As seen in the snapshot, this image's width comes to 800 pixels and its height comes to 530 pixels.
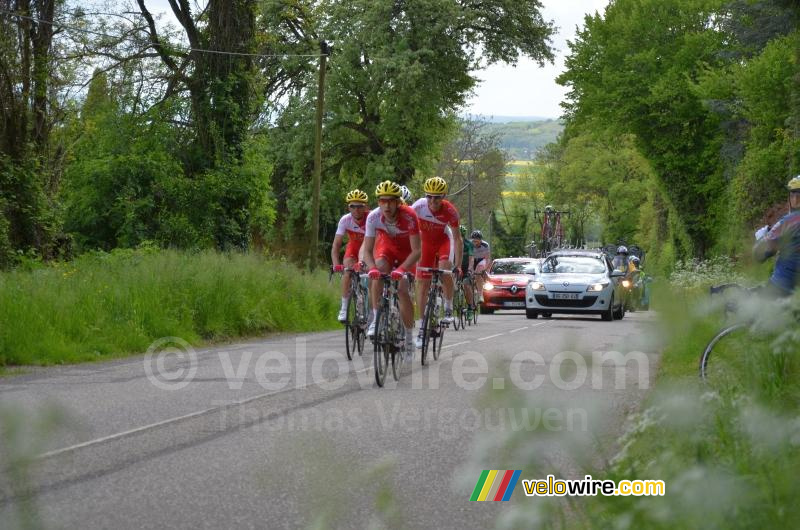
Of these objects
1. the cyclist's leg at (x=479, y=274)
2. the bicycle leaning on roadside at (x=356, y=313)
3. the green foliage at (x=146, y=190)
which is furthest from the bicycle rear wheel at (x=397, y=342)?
the green foliage at (x=146, y=190)

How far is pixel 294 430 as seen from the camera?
778 cm

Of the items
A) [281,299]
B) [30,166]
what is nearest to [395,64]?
[30,166]

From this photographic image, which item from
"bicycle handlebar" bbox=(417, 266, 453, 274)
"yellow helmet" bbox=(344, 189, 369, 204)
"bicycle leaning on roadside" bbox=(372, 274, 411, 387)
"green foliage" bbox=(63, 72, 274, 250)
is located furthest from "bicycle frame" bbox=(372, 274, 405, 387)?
"green foliage" bbox=(63, 72, 274, 250)

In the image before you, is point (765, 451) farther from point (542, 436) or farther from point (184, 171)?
point (184, 171)

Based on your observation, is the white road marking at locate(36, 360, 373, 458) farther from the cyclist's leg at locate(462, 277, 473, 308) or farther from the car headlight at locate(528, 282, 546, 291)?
the car headlight at locate(528, 282, 546, 291)

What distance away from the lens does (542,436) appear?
2.33 m

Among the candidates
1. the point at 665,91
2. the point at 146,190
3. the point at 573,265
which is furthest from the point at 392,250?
the point at 665,91

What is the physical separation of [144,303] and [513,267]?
19943 mm

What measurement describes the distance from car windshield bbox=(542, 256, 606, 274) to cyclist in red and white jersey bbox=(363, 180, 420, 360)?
16310mm

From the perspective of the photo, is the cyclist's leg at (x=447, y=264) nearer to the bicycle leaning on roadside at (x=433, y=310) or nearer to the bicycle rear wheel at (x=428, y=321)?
the bicycle leaning on roadside at (x=433, y=310)

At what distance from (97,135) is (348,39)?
16.1 meters

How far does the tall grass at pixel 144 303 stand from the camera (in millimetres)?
14203

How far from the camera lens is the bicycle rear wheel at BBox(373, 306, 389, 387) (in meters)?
10.8

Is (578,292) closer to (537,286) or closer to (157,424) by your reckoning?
(537,286)
